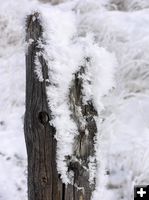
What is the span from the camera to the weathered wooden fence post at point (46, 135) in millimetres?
1498

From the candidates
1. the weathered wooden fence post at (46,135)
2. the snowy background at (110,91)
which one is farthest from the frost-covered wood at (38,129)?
the snowy background at (110,91)

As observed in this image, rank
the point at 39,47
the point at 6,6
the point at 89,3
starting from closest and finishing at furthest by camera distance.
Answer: the point at 39,47
the point at 89,3
the point at 6,6

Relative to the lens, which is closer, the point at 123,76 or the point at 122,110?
the point at 122,110

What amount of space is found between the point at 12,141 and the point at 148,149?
45.1 inches

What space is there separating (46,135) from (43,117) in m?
0.06

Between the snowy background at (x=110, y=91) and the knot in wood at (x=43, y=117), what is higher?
the snowy background at (x=110, y=91)

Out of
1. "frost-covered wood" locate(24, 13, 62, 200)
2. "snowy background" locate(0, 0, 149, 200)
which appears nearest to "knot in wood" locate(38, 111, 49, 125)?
"frost-covered wood" locate(24, 13, 62, 200)

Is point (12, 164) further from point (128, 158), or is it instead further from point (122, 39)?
point (122, 39)

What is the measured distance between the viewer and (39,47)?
149 cm

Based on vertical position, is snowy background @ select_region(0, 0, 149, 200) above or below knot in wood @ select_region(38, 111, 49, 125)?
above

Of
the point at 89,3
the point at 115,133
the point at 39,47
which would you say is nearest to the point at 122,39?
the point at 89,3

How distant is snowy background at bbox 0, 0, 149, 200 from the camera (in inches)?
133

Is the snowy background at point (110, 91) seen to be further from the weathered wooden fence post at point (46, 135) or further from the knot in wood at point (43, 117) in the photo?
the knot in wood at point (43, 117)

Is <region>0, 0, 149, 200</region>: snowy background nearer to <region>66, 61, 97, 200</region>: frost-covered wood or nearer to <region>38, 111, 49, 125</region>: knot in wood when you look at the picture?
<region>66, 61, 97, 200</region>: frost-covered wood
